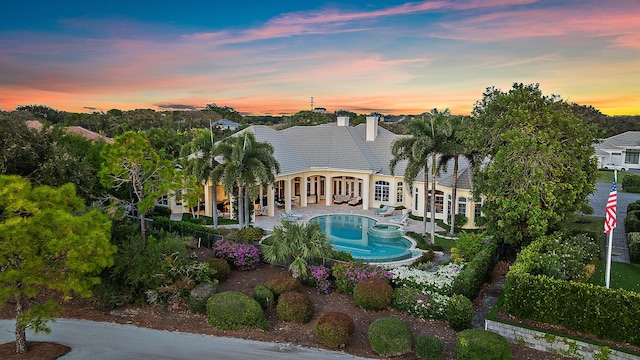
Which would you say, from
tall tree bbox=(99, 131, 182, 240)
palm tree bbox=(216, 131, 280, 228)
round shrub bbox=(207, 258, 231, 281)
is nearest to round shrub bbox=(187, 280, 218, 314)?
round shrub bbox=(207, 258, 231, 281)

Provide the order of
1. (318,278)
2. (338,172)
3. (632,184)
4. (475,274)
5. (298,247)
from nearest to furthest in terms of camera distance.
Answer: (475,274) < (318,278) < (298,247) < (338,172) < (632,184)

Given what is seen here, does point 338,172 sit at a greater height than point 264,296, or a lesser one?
greater

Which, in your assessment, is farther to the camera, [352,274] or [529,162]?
[529,162]

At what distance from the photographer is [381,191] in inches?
1187

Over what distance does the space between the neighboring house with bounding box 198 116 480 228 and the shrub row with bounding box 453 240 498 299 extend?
9136 millimetres

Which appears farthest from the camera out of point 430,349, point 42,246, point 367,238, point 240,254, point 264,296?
point 367,238

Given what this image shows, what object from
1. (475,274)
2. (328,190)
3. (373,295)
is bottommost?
(373,295)

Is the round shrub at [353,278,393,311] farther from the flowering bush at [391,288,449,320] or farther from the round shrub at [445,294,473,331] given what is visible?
the round shrub at [445,294,473,331]

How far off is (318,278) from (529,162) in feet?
31.5

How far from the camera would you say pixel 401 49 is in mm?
24031

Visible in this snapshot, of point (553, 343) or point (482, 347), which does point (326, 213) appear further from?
point (482, 347)

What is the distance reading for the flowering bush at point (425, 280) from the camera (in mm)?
13352

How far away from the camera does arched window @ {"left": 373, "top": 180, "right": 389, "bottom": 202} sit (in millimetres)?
29984

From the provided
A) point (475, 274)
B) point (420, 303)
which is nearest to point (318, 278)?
point (420, 303)
